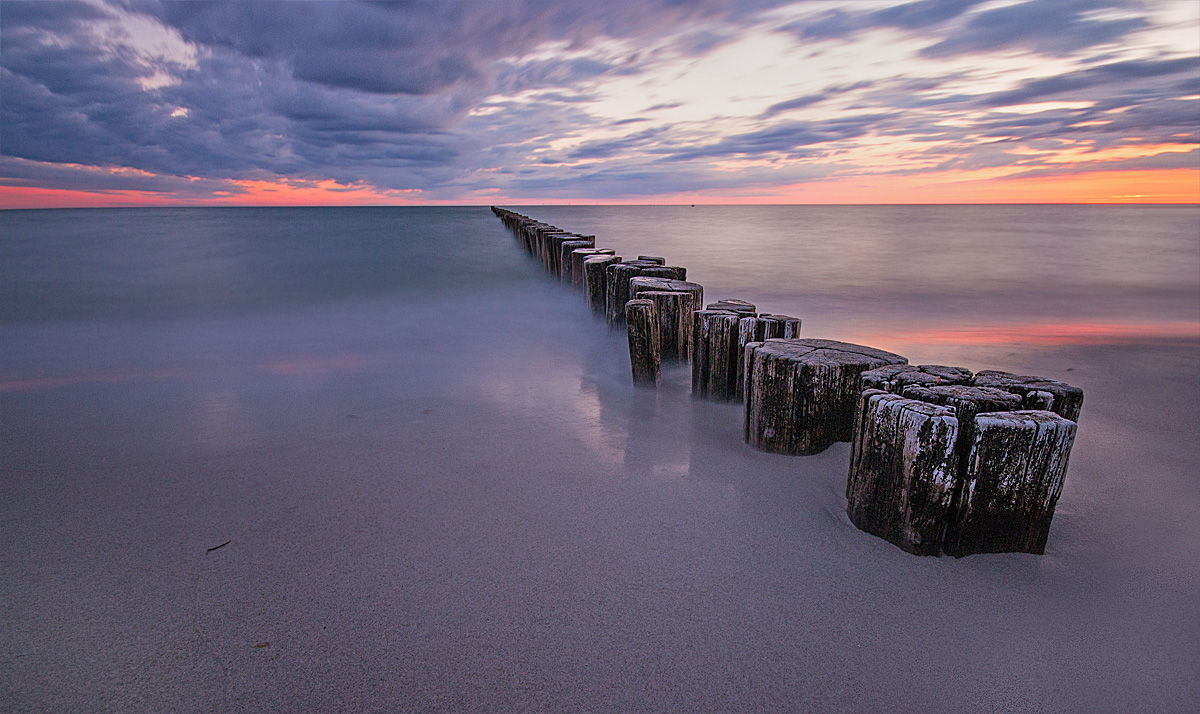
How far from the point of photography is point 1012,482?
1.80m

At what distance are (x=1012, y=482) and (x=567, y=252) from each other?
703 cm

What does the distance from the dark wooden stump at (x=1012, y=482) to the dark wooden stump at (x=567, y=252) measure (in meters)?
6.78

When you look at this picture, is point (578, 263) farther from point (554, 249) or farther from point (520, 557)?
point (520, 557)

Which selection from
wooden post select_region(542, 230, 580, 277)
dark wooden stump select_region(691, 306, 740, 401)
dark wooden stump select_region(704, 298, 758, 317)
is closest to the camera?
dark wooden stump select_region(691, 306, 740, 401)

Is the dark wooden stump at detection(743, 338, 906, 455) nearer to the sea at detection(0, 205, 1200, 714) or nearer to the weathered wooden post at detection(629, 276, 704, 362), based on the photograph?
the sea at detection(0, 205, 1200, 714)

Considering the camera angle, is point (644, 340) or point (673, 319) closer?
point (644, 340)

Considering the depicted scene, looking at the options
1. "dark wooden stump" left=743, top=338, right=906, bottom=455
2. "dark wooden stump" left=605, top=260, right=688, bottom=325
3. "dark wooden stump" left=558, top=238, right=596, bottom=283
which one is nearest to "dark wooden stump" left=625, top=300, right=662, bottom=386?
"dark wooden stump" left=743, top=338, right=906, bottom=455

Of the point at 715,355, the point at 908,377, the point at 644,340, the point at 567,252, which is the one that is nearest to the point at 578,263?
the point at 567,252

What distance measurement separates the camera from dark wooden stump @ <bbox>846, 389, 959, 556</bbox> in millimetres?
1770

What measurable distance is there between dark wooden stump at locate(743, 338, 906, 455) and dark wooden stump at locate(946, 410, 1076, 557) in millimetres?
676

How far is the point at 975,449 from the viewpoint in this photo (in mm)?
1759

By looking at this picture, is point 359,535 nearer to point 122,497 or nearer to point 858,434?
point 122,497

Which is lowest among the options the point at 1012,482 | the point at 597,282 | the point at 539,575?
the point at 539,575

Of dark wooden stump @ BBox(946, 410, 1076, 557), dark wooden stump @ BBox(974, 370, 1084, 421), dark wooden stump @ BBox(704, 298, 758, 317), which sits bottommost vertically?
dark wooden stump @ BBox(946, 410, 1076, 557)
